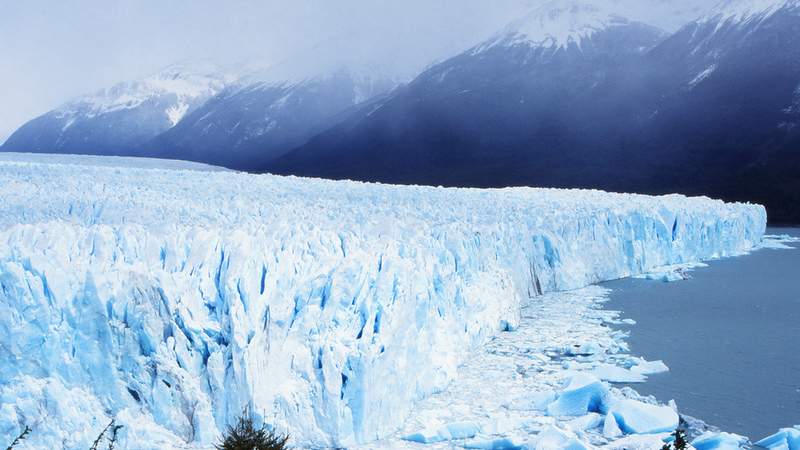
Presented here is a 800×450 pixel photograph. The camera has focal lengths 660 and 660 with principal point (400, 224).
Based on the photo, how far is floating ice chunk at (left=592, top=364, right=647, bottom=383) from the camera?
7.61 meters

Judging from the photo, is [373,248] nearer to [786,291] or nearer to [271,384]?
[271,384]

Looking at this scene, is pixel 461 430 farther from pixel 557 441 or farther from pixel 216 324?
pixel 216 324

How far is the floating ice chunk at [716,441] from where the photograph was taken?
5645 millimetres

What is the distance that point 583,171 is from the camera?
4503 cm

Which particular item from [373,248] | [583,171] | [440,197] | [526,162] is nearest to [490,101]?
[526,162]

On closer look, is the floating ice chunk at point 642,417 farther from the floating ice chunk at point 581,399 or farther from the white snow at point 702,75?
the white snow at point 702,75

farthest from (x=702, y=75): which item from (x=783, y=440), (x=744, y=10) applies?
(x=783, y=440)

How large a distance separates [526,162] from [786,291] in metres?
35.2

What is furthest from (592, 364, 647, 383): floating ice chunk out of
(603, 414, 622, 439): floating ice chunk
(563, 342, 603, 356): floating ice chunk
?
(603, 414, 622, 439): floating ice chunk

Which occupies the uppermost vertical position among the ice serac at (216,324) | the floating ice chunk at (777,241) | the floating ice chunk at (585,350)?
the ice serac at (216,324)

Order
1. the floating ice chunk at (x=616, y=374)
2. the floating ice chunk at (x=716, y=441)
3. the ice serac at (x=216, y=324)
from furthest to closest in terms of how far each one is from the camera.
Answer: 1. the floating ice chunk at (x=616, y=374)
2. the floating ice chunk at (x=716, y=441)
3. the ice serac at (x=216, y=324)

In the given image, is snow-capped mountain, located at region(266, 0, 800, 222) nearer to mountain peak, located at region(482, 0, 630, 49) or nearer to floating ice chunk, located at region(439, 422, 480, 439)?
mountain peak, located at region(482, 0, 630, 49)

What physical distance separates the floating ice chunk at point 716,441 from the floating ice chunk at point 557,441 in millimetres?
967

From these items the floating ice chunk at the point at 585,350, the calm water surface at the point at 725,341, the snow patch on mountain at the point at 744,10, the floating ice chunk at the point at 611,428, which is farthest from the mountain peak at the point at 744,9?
the floating ice chunk at the point at 611,428
